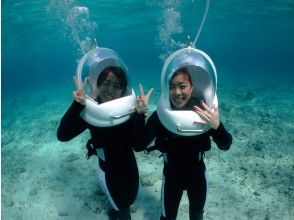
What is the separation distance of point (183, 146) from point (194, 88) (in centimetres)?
85

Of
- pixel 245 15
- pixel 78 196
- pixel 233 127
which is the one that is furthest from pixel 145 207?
pixel 245 15

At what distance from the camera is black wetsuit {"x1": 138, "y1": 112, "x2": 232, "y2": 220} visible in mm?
3805

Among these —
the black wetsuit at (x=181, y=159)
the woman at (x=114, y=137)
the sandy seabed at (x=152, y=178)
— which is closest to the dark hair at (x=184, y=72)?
the woman at (x=114, y=137)

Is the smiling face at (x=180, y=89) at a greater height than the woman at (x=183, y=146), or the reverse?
the smiling face at (x=180, y=89)

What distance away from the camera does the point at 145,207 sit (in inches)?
239

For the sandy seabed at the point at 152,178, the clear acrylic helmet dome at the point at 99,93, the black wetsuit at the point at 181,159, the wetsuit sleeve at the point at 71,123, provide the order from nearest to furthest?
the clear acrylic helmet dome at the point at 99,93 < the wetsuit sleeve at the point at 71,123 < the black wetsuit at the point at 181,159 < the sandy seabed at the point at 152,178

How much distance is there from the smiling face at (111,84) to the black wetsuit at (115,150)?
0.39 m

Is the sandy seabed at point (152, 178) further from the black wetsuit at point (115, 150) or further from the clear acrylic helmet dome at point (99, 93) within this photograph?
the clear acrylic helmet dome at point (99, 93)

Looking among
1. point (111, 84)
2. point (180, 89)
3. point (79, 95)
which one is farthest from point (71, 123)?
point (180, 89)

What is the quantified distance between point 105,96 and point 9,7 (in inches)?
858

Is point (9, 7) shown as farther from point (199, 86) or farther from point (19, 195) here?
point (199, 86)

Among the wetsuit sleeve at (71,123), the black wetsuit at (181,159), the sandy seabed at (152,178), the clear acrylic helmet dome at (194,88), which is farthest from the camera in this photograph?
the sandy seabed at (152,178)

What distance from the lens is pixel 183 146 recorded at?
386 centimetres

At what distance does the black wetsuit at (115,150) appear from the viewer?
383cm
